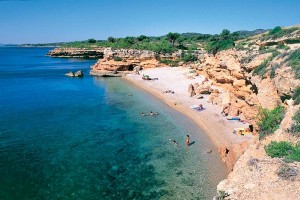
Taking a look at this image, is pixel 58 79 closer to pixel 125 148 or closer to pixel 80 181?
pixel 125 148

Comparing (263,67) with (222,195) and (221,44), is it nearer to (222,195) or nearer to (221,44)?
(222,195)

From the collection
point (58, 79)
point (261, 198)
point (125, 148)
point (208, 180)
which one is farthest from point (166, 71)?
point (261, 198)

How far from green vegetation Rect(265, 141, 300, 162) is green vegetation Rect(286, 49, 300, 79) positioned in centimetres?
649

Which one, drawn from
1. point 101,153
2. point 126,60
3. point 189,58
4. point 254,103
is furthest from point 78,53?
point 254,103

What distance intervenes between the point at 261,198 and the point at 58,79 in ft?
206

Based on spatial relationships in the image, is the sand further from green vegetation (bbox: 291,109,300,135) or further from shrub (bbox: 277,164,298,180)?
shrub (bbox: 277,164,298,180)

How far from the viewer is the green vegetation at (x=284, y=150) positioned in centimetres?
1319

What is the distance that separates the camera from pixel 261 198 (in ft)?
35.4

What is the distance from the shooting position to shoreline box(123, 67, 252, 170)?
2401cm

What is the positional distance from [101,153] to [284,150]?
15.1 m

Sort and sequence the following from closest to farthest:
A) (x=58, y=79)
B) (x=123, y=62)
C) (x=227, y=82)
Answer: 1. (x=227, y=82)
2. (x=58, y=79)
3. (x=123, y=62)

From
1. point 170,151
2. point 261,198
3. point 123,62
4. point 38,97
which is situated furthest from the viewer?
point 123,62

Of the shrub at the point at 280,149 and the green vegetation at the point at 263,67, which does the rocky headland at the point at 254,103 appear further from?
the shrub at the point at 280,149

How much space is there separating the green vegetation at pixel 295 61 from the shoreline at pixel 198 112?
277 inches
